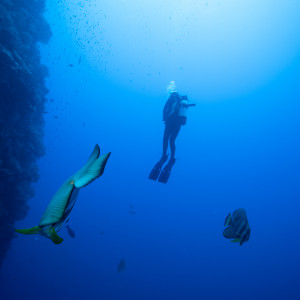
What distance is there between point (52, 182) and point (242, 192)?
69.6 m

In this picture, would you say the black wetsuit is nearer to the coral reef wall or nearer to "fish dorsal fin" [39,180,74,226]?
the coral reef wall

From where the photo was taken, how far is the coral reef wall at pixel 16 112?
8617 mm

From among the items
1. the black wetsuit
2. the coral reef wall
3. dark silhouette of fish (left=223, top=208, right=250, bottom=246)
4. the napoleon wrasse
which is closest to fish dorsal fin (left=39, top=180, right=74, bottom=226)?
the napoleon wrasse

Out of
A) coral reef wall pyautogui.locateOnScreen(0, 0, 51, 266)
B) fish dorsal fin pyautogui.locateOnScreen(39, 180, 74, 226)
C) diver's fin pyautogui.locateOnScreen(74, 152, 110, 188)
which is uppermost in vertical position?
coral reef wall pyautogui.locateOnScreen(0, 0, 51, 266)

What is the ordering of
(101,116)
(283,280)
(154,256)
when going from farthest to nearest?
(101,116)
(283,280)
(154,256)

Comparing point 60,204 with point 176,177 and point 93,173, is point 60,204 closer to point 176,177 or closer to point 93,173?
point 93,173

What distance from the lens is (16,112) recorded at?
373 inches

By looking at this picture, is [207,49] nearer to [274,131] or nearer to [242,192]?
[274,131]

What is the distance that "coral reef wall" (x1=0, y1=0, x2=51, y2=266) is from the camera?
8617 millimetres

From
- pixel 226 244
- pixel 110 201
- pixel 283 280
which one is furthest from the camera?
pixel 110 201

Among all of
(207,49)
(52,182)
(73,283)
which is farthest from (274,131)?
(52,182)

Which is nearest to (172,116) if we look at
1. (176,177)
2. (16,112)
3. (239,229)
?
(239,229)

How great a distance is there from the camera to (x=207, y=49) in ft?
238

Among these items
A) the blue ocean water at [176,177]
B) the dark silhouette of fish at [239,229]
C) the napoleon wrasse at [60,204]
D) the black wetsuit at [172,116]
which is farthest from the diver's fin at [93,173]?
the blue ocean water at [176,177]
